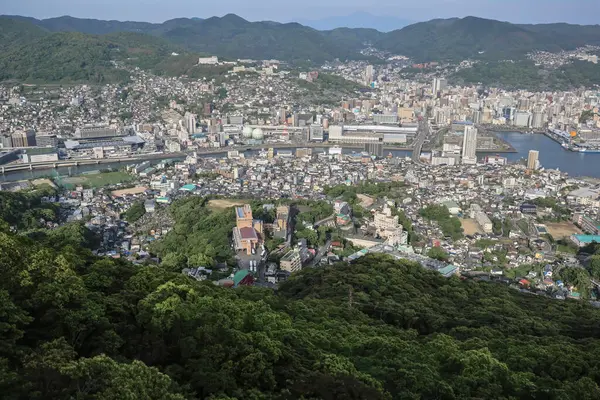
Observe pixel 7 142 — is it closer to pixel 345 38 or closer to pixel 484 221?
pixel 484 221

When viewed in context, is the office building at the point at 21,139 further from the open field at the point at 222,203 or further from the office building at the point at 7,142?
the open field at the point at 222,203

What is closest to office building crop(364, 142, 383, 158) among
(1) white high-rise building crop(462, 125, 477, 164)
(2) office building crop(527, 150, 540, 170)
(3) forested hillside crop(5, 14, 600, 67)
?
(1) white high-rise building crop(462, 125, 477, 164)

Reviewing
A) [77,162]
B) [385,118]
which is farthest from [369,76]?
[77,162]

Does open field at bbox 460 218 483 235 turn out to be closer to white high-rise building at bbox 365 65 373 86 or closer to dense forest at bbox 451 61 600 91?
white high-rise building at bbox 365 65 373 86

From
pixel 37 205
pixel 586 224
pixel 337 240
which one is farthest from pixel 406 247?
pixel 37 205

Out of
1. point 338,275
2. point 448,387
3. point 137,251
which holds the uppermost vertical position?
point 448,387

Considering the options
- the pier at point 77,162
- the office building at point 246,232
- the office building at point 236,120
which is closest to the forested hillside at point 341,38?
the office building at point 236,120

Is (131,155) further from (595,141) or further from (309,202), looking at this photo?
(595,141)
